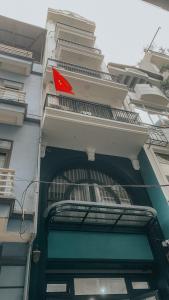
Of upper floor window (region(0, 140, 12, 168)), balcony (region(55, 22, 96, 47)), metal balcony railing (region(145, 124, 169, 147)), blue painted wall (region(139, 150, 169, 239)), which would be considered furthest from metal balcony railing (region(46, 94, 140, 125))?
balcony (region(55, 22, 96, 47))

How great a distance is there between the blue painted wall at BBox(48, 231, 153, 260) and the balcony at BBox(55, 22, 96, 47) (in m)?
13.6

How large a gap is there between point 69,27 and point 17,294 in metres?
16.8

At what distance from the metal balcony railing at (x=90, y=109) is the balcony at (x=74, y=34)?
8.05 metres

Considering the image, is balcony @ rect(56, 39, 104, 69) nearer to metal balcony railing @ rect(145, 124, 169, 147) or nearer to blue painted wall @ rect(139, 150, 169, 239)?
metal balcony railing @ rect(145, 124, 169, 147)

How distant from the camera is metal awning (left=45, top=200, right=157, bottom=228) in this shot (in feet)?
20.8

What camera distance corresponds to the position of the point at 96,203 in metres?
6.34

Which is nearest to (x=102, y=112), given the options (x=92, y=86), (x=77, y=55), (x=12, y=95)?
(x=92, y=86)

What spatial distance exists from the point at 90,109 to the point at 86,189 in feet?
12.7

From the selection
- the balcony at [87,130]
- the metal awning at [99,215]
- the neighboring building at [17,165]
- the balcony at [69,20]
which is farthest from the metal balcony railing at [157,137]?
the balcony at [69,20]

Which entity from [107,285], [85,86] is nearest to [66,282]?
[107,285]

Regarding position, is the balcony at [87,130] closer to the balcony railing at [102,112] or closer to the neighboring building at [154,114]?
the balcony railing at [102,112]

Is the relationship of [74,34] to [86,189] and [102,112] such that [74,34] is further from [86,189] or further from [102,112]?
[86,189]

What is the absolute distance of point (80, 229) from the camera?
23.0 ft

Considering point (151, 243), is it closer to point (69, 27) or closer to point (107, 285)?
point (107, 285)
